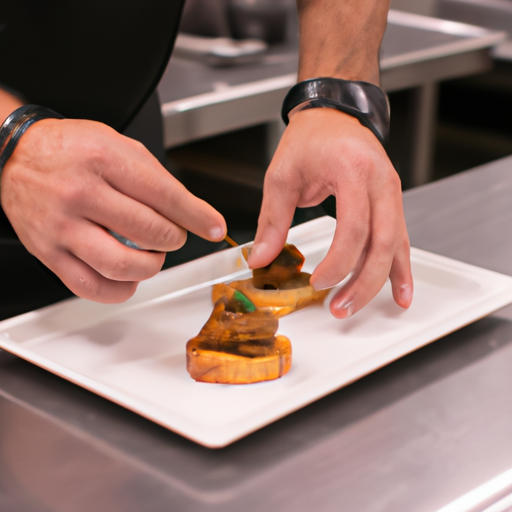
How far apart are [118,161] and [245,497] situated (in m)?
0.28

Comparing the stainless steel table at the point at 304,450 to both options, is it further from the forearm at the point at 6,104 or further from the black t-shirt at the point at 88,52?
the black t-shirt at the point at 88,52

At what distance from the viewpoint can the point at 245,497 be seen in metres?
0.49

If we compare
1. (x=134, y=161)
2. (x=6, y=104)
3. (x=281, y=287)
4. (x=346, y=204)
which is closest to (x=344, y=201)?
(x=346, y=204)

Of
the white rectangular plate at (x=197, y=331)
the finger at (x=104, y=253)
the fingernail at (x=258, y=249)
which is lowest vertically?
the white rectangular plate at (x=197, y=331)

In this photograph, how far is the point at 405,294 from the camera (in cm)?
73

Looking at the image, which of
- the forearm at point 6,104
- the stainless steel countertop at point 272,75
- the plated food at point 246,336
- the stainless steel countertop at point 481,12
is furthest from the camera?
the stainless steel countertop at point 481,12

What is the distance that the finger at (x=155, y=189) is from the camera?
0.62 metres

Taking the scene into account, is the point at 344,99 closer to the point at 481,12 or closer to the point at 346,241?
the point at 346,241

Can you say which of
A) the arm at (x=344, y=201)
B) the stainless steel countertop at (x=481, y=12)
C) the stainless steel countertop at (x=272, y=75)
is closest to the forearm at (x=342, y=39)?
the arm at (x=344, y=201)

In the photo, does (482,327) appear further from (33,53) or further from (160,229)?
(33,53)

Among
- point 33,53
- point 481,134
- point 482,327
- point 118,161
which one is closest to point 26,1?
point 33,53

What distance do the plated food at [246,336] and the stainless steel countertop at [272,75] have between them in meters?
0.81

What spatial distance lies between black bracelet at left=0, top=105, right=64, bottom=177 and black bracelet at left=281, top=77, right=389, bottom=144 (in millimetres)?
302

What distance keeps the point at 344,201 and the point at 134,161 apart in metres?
0.21
